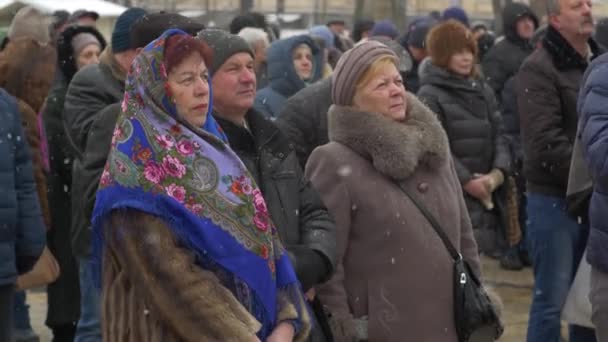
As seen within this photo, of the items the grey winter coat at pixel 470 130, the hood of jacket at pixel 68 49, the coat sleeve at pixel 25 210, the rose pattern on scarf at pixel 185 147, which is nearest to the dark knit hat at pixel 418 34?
the grey winter coat at pixel 470 130

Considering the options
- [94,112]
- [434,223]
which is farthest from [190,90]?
[94,112]

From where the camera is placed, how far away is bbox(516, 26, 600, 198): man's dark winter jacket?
280 inches

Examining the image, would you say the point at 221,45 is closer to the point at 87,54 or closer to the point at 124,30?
the point at 124,30

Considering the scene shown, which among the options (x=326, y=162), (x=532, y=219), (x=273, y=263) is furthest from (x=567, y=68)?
(x=273, y=263)

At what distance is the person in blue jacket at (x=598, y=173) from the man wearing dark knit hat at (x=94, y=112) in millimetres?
1576

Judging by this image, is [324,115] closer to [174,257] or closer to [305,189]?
[305,189]

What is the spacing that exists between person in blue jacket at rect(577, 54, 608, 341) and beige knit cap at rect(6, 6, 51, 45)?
3.74 m

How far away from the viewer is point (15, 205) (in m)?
6.00

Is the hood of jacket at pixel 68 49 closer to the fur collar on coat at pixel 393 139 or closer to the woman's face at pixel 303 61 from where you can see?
the woman's face at pixel 303 61

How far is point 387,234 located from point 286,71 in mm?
3470

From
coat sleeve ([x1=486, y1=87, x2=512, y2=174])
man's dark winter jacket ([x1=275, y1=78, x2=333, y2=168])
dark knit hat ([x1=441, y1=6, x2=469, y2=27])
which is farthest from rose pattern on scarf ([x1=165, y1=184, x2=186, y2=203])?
dark knit hat ([x1=441, y1=6, x2=469, y2=27])

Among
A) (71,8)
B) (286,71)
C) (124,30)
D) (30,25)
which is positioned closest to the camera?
(124,30)

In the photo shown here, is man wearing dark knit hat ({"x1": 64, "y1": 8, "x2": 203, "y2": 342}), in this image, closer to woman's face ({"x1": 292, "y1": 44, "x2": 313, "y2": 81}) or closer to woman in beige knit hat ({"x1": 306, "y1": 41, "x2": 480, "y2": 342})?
woman in beige knit hat ({"x1": 306, "y1": 41, "x2": 480, "y2": 342})

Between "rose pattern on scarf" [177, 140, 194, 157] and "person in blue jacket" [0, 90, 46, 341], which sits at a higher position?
"rose pattern on scarf" [177, 140, 194, 157]
